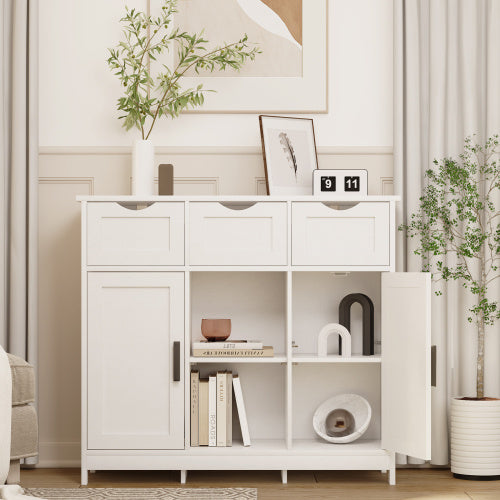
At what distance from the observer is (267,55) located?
3424 mm

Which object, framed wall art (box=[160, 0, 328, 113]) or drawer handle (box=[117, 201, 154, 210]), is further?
framed wall art (box=[160, 0, 328, 113])

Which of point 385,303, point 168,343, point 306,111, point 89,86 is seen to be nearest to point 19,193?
point 89,86

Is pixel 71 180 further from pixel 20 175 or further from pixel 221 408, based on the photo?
pixel 221 408

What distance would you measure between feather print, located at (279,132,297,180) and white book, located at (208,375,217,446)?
962 millimetres

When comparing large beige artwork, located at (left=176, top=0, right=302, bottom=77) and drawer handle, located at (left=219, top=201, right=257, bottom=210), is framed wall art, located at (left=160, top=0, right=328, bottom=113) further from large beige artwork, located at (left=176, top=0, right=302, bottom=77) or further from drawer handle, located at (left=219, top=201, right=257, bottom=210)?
drawer handle, located at (left=219, top=201, right=257, bottom=210)

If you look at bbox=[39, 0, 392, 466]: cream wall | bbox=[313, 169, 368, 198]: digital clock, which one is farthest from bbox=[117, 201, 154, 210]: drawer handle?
bbox=[313, 169, 368, 198]: digital clock

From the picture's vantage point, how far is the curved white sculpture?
315 cm

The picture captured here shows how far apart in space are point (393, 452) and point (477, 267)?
2.92ft

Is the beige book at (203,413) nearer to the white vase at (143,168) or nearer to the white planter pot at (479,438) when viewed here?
the white vase at (143,168)

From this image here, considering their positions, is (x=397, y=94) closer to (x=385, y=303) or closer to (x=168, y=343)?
(x=385, y=303)

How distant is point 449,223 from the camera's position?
3.25m

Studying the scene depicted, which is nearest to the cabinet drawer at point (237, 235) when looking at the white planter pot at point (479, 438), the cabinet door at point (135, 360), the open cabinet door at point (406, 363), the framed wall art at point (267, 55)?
the cabinet door at point (135, 360)

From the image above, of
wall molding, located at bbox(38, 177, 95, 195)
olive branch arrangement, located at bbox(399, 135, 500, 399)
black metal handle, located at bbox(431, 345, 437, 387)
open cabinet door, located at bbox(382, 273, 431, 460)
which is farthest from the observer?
wall molding, located at bbox(38, 177, 95, 195)

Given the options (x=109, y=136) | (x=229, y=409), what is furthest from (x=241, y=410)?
(x=109, y=136)
